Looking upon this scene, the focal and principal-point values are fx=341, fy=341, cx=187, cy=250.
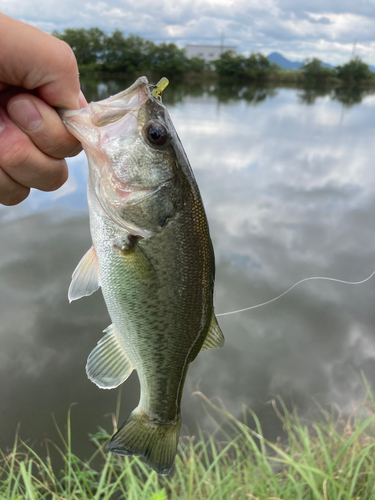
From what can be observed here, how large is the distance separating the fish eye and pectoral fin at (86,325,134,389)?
878 millimetres

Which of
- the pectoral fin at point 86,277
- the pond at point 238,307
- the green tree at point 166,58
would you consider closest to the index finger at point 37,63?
the pectoral fin at point 86,277

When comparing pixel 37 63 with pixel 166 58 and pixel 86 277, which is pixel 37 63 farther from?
pixel 166 58

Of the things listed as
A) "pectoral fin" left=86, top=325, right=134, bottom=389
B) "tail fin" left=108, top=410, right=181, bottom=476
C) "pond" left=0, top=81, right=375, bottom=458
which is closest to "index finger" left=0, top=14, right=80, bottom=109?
"pectoral fin" left=86, top=325, right=134, bottom=389

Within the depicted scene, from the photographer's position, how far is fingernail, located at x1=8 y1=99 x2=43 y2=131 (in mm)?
1359

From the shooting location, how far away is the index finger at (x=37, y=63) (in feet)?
3.97

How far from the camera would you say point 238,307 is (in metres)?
7.02

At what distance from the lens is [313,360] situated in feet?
19.6

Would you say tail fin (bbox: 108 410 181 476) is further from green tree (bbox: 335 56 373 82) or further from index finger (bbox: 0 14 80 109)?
green tree (bbox: 335 56 373 82)

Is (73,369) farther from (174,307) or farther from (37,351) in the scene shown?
(174,307)

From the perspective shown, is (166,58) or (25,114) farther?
(166,58)

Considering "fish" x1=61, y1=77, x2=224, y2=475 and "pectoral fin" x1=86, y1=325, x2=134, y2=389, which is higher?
"fish" x1=61, y1=77, x2=224, y2=475

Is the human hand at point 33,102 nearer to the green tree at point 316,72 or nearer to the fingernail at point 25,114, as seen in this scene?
the fingernail at point 25,114

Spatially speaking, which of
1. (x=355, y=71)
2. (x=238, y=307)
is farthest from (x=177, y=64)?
(x=238, y=307)

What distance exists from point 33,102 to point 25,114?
0.19 ft
